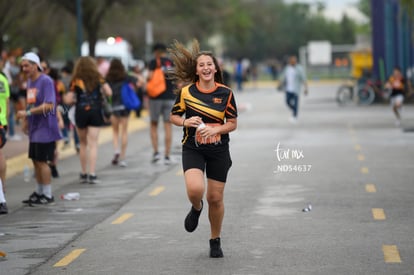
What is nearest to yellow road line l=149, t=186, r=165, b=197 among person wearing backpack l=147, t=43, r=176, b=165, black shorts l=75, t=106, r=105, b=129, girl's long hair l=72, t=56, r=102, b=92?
black shorts l=75, t=106, r=105, b=129

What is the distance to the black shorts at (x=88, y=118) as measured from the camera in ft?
54.7

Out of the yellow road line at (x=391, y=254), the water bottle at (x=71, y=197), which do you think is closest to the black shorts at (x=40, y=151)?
the water bottle at (x=71, y=197)

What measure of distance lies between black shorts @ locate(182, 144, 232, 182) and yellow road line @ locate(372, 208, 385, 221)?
280 cm

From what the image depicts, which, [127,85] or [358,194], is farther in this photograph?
[127,85]

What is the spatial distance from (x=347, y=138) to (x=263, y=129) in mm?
4134

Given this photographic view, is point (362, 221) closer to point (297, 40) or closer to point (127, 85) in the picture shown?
point (127, 85)

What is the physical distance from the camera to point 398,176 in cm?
1691

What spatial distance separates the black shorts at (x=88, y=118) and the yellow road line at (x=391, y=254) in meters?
7.09

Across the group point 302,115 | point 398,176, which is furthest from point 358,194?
point 302,115

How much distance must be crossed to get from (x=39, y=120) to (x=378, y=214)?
4.51 metres

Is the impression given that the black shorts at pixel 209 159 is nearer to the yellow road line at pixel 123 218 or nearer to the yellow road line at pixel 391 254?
the yellow road line at pixel 391 254

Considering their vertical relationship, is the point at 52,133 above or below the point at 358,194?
above

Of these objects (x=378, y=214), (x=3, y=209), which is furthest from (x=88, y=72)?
(x=378, y=214)

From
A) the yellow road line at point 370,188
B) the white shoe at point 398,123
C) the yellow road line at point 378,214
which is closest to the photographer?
the yellow road line at point 378,214
